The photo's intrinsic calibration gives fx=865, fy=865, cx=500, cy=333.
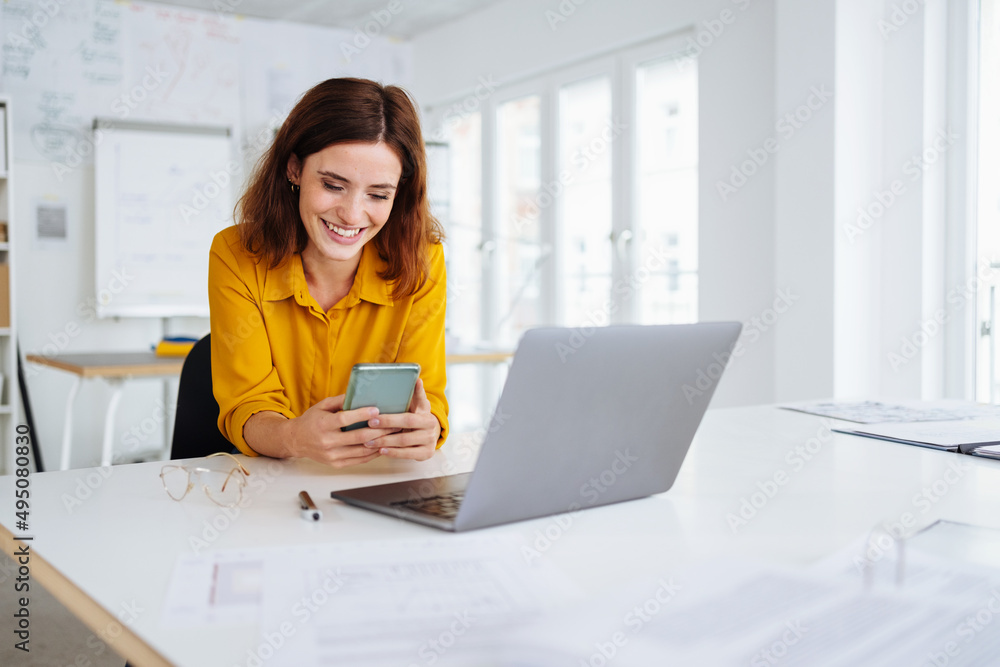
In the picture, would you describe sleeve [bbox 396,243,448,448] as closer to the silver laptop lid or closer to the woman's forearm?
the woman's forearm

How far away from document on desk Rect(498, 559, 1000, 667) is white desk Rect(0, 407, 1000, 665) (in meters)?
A: 0.06

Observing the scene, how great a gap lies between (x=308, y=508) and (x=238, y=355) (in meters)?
0.48

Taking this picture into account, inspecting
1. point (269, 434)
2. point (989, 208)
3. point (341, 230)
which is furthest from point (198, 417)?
point (989, 208)

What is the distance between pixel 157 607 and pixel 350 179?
0.86m

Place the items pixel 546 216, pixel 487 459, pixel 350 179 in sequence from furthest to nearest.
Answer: pixel 546 216
pixel 350 179
pixel 487 459

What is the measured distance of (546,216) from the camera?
4676mm

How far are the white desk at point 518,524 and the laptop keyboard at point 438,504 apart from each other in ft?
0.09

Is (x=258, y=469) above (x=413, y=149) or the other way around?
the other way around

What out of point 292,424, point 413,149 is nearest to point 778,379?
point 413,149

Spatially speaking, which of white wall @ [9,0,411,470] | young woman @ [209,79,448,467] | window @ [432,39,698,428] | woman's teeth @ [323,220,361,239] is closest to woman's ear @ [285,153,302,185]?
young woman @ [209,79,448,467]

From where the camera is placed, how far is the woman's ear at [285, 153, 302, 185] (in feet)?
4.79

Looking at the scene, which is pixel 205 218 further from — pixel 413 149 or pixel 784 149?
pixel 413 149

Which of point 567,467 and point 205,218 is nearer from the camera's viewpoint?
point 567,467

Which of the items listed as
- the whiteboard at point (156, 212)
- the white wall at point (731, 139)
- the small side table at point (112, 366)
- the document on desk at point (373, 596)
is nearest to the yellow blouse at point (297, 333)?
the document on desk at point (373, 596)
